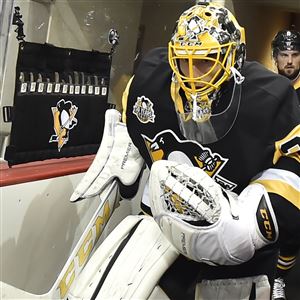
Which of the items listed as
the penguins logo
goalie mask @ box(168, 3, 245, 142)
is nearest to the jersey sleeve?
goalie mask @ box(168, 3, 245, 142)

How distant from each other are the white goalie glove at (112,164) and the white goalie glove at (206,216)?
0.98 ft

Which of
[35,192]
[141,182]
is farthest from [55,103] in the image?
[141,182]

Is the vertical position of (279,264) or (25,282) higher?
(279,264)

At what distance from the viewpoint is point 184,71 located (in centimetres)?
115

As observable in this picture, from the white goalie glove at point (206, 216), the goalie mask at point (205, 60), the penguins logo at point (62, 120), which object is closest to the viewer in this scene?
the white goalie glove at point (206, 216)

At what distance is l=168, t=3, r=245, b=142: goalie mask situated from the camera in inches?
43.8

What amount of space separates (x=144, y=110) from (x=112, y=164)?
0.18 meters

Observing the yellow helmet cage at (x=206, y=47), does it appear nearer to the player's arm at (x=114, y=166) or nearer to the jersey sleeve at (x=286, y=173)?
the jersey sleeve at (x=286, y=173)

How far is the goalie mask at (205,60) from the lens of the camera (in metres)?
1.11

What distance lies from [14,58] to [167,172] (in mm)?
952

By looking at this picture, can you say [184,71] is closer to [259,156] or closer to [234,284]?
[259,156]

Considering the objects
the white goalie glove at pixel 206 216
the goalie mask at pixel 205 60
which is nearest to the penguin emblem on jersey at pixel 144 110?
the goalie mask at pixel 205 60

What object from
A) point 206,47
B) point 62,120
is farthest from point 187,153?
point 62,120

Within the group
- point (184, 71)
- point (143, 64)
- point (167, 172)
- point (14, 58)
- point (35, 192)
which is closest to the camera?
point (167, 172)
